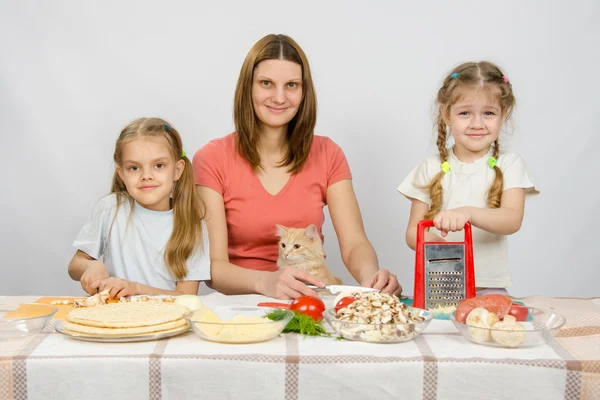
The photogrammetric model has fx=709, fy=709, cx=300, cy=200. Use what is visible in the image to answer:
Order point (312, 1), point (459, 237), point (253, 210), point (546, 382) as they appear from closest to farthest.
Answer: point (546, 382), point (459, 237), point (253, 210), point (312, 1)

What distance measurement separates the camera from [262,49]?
→ 2.53 m

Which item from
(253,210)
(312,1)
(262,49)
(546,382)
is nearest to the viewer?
(546,382)

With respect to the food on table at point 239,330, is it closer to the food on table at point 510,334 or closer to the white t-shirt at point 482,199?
the food on table at point 510,334

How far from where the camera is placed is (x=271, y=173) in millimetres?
2740

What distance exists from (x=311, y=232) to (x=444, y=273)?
0.89 metres

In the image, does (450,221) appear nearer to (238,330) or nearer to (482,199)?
(482,199)

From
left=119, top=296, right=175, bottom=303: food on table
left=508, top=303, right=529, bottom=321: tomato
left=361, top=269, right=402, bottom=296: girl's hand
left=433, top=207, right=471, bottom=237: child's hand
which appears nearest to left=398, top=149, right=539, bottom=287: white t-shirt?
left=361, top=269, right=402, bottom=296: girl's hand

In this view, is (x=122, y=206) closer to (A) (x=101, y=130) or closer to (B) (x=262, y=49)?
(B) (x=262, y=49)

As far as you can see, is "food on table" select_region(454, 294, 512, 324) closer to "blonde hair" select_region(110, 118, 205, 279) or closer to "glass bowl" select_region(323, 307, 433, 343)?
"glass bowl" select_region(323, 307, 433, 343)

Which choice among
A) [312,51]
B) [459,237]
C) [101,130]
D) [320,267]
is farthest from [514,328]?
[101,130]

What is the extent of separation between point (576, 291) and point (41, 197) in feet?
9.13

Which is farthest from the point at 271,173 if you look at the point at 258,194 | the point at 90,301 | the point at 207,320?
the point at 207,320

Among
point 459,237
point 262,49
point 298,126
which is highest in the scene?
point 262,49

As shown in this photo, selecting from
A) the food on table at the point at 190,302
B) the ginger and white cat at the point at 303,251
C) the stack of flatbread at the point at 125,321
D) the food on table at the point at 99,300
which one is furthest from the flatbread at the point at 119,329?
the ginger and white cat at the point at 303,251
